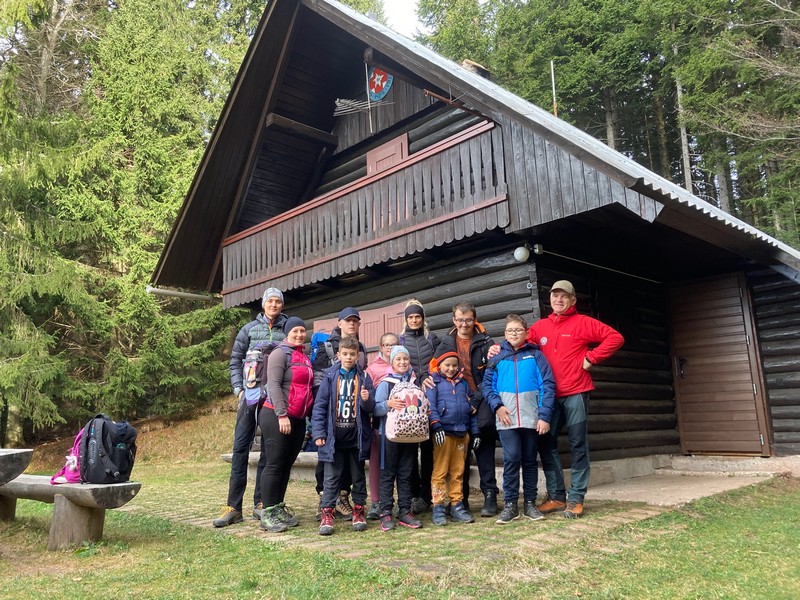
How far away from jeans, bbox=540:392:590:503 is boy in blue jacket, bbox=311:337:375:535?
70.6 inches

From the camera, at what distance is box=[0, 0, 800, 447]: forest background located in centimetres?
1422

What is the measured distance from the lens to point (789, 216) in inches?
630

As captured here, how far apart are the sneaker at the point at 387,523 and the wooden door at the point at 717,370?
6238 mm

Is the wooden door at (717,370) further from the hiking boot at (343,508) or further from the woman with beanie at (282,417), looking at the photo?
the woman with beanie at (282,417)

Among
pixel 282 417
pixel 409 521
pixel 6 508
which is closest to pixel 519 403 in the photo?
pixel 409 521

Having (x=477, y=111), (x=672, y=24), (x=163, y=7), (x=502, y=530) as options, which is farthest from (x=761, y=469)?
(x=163, y=7)

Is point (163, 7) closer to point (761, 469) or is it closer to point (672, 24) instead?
point (672, 24)

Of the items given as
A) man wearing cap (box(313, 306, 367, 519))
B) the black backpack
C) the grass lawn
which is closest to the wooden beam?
man wearing cap (box(313, 306, 367, 519))

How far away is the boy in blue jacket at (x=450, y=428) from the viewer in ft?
18.4

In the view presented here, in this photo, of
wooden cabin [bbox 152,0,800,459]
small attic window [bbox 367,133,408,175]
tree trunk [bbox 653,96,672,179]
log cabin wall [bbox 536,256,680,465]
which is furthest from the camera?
tree trunk [bbox 653,96,672,179]

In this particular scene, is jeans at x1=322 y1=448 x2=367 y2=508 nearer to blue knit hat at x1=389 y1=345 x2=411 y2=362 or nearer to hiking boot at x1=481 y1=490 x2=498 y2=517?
blue knit hat at x1=389 y1=345 x2=411 y2=362

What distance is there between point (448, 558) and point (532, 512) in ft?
5.58

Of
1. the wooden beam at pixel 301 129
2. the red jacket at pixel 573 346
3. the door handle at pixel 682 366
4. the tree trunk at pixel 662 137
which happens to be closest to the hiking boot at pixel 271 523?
the red jacket at pixel 573 346

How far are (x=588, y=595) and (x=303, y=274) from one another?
26.0 feet
